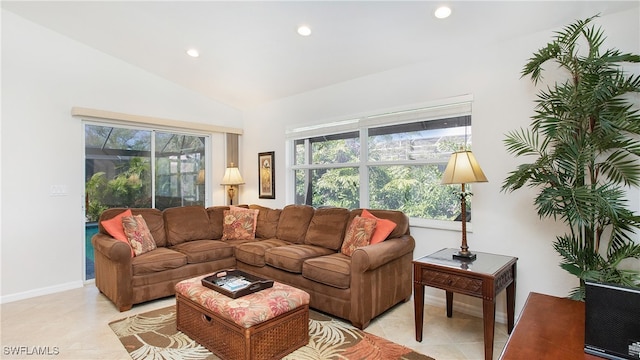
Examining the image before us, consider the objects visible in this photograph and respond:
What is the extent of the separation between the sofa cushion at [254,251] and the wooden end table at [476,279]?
68.8 inches

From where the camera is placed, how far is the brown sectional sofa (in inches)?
112

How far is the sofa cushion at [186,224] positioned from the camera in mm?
4062

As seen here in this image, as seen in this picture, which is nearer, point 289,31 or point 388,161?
point 289,31

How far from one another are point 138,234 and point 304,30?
275 centimetres

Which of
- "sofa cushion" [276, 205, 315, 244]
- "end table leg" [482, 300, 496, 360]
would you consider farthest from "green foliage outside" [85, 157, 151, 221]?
"end table leg" [482, 300, 496, 360]

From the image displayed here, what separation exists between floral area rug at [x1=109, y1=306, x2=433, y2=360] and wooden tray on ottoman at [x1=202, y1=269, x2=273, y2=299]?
18.4 inches

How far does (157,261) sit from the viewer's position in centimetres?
338

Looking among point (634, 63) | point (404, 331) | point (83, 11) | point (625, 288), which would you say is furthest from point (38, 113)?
point (634, 63)

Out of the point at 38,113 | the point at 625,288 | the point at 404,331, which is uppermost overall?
the point at 38,113

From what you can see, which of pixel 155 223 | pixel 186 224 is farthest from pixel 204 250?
pixel 155 223

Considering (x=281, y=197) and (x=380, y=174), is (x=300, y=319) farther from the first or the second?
(x=281, y=197)

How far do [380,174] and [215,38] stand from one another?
2.34m

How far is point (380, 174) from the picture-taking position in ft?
12.7

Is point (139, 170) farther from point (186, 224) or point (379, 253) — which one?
point (379, 253)
